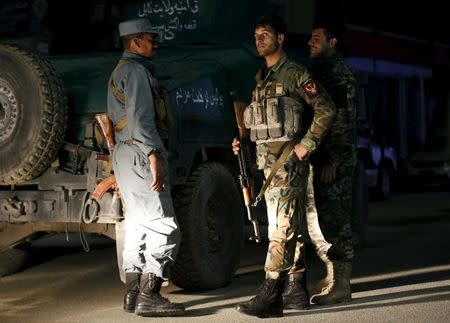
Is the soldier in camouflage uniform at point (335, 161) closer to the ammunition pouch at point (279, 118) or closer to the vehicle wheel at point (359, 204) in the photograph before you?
the ammunition pouch at point (279, 118)

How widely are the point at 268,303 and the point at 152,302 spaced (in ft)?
2.39

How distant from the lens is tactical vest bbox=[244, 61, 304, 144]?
7082mm

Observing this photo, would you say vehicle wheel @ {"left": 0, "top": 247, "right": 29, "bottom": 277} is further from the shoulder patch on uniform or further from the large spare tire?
the shoulder patch on uniform

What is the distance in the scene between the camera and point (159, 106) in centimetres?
712

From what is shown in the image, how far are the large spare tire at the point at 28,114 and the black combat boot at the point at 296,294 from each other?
75.6 inches

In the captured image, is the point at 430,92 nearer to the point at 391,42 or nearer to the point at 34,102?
the point at 391,42

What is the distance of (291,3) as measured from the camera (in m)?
11.4

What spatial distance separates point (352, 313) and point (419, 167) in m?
16.1

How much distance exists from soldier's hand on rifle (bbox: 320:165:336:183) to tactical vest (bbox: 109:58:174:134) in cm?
117

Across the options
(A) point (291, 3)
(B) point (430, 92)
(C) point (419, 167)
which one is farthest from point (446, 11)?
(A) point (291, 3)

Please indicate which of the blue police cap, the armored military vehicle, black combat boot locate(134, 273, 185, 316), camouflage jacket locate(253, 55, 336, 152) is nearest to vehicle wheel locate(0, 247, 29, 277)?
the armored military vehicle

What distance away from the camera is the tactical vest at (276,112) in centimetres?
708

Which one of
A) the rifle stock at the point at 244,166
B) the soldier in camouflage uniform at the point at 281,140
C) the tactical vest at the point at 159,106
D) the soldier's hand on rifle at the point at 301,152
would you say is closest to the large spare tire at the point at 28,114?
the tactical vest at the point at 159,106

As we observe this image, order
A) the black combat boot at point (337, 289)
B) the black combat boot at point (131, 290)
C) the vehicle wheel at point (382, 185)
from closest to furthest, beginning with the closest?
the black combat boot at point (131, 290), the black combat boot at point (337, 289), the vehicle wheel at point (382, 185)
